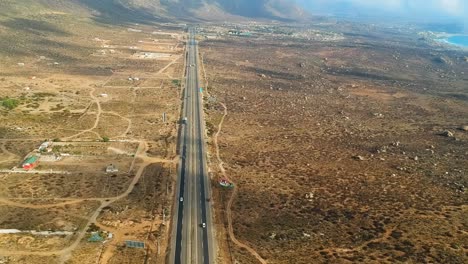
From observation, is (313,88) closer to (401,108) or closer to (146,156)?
(401,108)

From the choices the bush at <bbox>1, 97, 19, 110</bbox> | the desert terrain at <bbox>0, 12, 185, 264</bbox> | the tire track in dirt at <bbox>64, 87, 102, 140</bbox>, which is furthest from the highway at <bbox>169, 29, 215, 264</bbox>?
the bush at <bbox>1, 97, 19, 110</bbox>

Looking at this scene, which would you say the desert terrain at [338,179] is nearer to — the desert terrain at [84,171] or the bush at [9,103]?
the desert terrain at [84,171]

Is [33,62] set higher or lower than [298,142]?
higher

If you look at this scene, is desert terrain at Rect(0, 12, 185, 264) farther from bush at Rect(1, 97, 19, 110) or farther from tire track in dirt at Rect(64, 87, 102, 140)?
bush at Rect(1, 97, 19, 110)

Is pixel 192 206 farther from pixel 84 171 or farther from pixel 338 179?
pixel 338 179

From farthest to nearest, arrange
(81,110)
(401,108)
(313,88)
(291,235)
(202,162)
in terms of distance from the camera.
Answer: (313,88), (401,108), (81,110), (202,162), (291,235)

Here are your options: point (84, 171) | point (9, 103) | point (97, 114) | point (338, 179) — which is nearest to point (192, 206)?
point (84, 171)

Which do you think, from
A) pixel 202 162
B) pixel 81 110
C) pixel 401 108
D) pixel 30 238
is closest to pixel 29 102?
pixel 81 110

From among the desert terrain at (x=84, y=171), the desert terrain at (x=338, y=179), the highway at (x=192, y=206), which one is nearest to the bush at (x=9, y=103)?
the desert terrain at (x=84, y=171)
